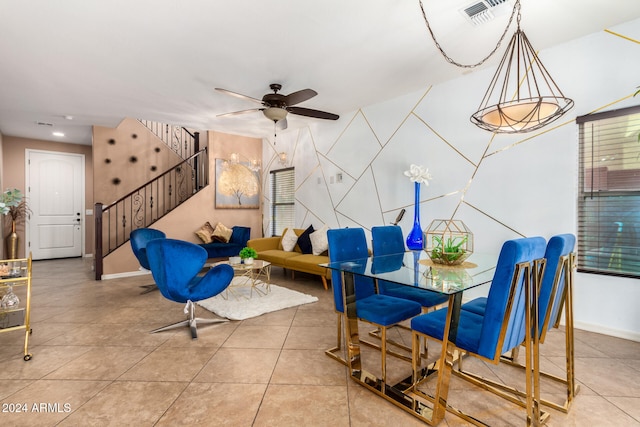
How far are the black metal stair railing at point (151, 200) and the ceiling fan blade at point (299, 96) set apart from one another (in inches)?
138

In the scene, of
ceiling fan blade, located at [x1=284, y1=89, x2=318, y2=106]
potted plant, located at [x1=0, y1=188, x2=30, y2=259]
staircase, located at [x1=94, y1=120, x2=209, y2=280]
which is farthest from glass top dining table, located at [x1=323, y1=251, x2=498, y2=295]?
potted plant, located at [x1=0, y1=188, x2=30, y2=259]

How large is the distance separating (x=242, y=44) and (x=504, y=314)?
3.21m

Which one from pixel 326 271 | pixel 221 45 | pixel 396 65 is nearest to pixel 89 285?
pixel 326 271

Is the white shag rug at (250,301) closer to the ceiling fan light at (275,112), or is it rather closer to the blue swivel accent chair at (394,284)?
the blue swivel accent chair at (394,284)

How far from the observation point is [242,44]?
317 cm

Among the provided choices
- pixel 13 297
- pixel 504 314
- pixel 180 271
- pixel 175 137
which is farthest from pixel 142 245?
pixel 504 314

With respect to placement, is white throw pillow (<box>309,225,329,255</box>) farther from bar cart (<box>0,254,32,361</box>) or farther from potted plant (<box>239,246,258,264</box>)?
bar cart (<box>0,254,32,361</box>)

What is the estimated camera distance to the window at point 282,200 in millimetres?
6855

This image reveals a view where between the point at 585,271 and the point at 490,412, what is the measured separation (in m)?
2.16

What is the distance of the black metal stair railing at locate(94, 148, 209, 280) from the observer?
6.34m

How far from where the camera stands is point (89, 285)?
16.5 ft

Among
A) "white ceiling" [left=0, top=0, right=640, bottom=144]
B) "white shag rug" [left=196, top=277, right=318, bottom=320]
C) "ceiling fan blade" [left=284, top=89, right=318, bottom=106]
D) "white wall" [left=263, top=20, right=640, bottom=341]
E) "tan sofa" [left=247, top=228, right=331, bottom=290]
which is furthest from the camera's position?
"tan sofa" [left=247, top=228, right=331, bottom=290]

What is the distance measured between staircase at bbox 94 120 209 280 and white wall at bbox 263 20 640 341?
3153mm

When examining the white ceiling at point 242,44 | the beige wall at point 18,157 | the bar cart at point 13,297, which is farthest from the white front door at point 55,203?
the bar cart at point 13,297
